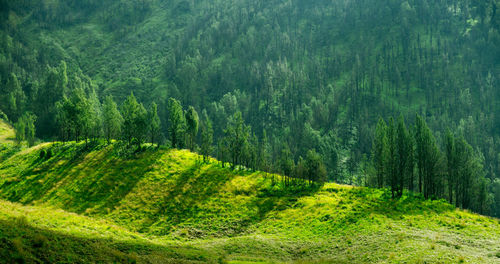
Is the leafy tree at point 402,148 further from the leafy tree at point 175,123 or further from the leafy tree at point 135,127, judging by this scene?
the leafy tree at point 135,127

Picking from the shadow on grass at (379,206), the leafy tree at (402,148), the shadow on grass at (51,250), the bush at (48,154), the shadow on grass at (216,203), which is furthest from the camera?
the bush at (48,154)

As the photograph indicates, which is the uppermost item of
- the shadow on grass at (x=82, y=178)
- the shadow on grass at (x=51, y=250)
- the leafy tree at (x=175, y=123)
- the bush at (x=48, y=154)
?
the shadow on grass at (x=51, y=250)

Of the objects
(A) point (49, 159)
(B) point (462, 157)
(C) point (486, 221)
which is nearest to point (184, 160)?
(A) point (49, 159)

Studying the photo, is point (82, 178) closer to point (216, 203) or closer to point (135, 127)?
point (135, 127)

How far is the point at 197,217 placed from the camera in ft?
241

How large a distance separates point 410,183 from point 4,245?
340 ft

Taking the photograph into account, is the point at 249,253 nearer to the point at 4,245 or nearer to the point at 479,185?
the point at 4,245

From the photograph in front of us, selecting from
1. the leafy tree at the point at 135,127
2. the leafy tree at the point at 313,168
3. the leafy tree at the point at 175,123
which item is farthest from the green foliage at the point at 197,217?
the leafy tree at the point at 175,123

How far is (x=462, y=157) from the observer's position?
4099 inches

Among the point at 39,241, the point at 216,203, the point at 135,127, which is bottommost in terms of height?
the point at 216,203

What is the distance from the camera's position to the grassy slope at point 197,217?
148 feet

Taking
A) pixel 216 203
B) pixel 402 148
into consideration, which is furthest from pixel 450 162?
pixel 216 203

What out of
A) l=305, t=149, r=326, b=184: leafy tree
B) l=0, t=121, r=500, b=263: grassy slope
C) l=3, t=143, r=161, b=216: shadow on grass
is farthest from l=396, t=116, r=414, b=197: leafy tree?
l=3, t=143, r=161, b=216: shadow on grass

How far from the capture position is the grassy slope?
45.2 meters
